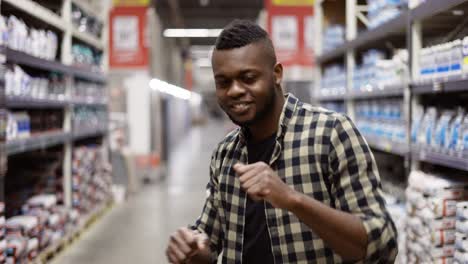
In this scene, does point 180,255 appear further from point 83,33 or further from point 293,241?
point 83,33

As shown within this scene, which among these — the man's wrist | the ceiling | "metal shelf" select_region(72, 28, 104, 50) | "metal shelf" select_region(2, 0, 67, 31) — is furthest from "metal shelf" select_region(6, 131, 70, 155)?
the ceiling

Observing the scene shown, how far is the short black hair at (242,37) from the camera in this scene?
1.55 m

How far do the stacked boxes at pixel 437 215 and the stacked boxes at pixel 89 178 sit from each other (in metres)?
4.27

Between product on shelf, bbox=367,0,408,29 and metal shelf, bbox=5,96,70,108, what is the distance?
10.1 feet

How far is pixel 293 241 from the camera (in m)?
1.58

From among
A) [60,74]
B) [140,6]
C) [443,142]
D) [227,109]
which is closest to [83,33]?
[60,74]

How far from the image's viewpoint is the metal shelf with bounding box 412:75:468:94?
2.92 metres

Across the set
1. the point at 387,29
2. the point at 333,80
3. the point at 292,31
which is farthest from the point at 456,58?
the point at 292,31

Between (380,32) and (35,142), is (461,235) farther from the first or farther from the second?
(35,142)

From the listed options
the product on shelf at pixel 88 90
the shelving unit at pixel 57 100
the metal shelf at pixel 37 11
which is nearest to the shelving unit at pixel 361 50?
the shelving unit at pixel 57 100

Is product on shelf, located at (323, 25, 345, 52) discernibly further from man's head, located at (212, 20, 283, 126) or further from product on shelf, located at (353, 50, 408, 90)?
man's head, located at (212, 20, 283, 126)

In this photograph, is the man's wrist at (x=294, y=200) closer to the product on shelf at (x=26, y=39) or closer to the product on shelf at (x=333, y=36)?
the product on shelf at (x=26, y=39)

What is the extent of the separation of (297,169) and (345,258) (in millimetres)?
303

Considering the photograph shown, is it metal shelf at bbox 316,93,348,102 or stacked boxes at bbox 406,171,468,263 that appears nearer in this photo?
stacked boxes at bbox 406,171,468,263
